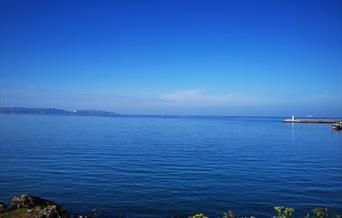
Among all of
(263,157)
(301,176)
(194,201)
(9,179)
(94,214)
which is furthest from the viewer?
(263,157)

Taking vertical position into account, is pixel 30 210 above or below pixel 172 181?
above

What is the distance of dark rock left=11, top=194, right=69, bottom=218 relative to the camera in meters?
14.4

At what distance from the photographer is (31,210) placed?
48.0 ft

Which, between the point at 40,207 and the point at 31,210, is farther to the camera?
the point at 40,207

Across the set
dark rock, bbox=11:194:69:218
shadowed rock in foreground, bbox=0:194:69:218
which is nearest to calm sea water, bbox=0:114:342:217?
dark rock, bbox=11:194:69:218

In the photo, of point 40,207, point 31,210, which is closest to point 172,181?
point 40,207

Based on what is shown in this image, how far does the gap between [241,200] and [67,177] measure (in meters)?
15.4

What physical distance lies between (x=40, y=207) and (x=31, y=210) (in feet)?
1.78

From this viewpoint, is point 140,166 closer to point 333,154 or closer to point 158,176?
point 158,176

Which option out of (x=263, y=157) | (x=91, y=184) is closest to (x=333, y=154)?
(x=263, y=157)

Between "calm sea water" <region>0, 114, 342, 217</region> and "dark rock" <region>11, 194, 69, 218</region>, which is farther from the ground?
"dark rock" <region>11, 194, 69, 218</region>

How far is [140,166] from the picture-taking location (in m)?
31.9

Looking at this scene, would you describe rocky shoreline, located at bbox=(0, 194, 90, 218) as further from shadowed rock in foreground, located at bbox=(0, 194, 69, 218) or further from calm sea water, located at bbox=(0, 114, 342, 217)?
calm sea water, located at bbox=(0, 114, 342, 217)

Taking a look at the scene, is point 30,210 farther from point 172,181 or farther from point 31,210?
point 172,181
